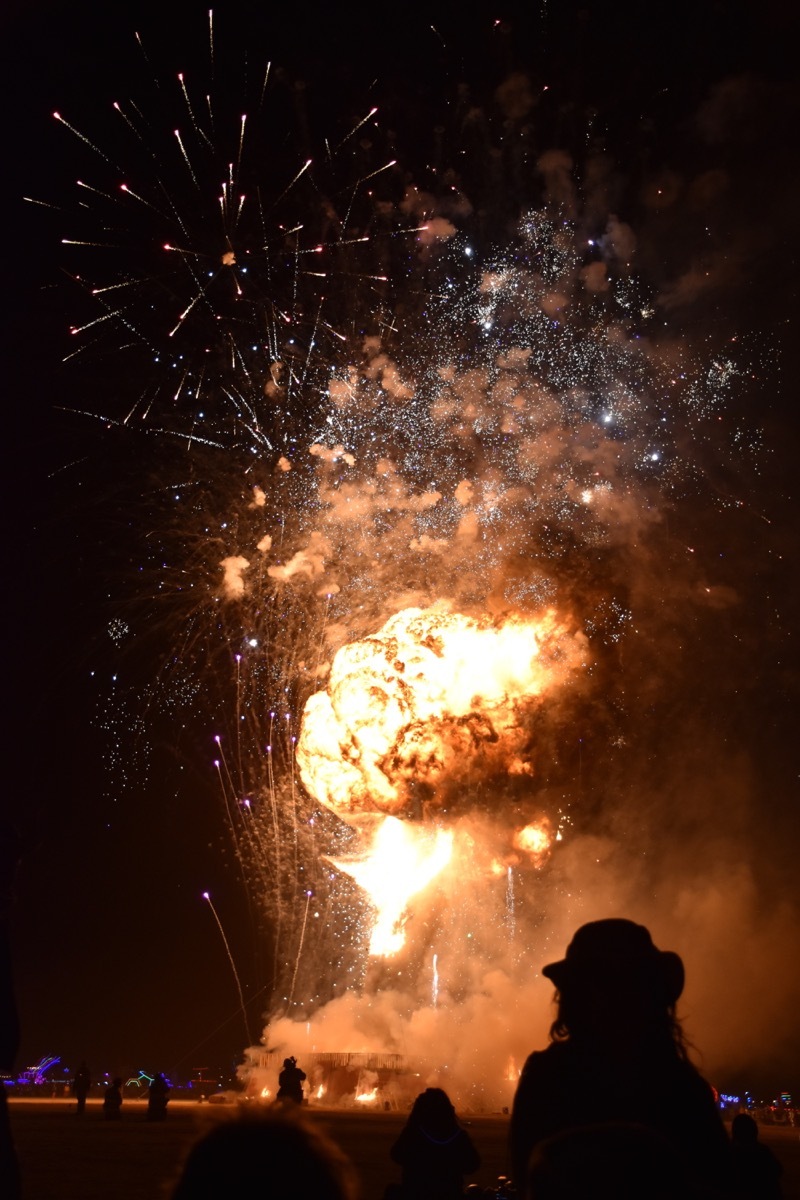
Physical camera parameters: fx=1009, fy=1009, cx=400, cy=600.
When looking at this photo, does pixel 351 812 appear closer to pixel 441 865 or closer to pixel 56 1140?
pixel 441 865

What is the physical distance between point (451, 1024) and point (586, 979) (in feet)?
129

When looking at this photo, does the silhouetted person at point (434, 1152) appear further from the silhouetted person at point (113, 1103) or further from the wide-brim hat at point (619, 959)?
the silhouetted person at point (113, 1103)

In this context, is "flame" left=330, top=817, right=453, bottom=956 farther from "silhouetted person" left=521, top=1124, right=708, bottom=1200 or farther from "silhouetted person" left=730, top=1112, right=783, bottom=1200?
"silhouetted person" left=521, top=1124, right=708, bottom=1200

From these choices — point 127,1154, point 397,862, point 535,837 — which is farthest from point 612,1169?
point 535,837

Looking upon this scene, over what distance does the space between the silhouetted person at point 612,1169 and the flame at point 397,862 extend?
3094 centimetres

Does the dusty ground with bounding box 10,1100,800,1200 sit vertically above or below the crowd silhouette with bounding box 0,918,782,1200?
below

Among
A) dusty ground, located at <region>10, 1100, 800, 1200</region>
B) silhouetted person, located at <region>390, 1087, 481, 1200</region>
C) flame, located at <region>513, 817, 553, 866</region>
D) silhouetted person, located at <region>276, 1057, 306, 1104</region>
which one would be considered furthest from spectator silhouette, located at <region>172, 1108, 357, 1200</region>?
flame, located at <region>513, 817, 553, 866</region>

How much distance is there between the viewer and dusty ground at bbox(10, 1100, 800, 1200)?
9.08m

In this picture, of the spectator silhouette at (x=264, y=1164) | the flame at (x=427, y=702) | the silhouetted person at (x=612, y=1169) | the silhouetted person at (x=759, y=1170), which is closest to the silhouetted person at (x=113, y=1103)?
the flame at (x=427, y=702)

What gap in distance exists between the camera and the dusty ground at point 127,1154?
908 cm

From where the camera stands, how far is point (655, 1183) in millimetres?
1548

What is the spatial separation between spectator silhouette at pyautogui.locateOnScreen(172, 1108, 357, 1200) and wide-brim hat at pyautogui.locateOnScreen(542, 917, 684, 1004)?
3.13 ft

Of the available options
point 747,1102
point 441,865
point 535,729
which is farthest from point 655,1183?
point 747,1102

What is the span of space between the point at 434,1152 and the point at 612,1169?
15.3 ft
